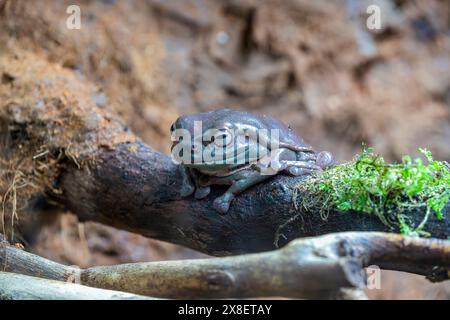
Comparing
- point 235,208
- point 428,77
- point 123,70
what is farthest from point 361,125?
point 235,208

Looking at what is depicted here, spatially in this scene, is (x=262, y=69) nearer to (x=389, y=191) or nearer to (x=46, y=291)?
(x=389, y=191)

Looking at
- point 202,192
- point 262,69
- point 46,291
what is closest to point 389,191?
point 202,192

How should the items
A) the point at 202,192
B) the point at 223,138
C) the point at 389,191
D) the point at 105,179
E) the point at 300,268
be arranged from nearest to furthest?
the point at 300,268 < the point at 389,191 < the point at 223,138 < the point at 202,192 < the point at 105,179

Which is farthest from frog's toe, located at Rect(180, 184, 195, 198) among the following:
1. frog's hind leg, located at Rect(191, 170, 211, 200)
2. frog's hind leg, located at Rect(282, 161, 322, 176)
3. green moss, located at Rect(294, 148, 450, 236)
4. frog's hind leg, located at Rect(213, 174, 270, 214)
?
green moss, located at Rect(294, 148, 450, 236)

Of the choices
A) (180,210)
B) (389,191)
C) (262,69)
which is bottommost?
(389,191)

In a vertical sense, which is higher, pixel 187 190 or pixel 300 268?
pixel 187 190

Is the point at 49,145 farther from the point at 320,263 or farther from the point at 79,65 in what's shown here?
the point at 320,263

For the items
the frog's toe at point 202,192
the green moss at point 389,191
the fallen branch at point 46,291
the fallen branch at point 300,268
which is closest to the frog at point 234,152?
the frog's toe at point 202,192
